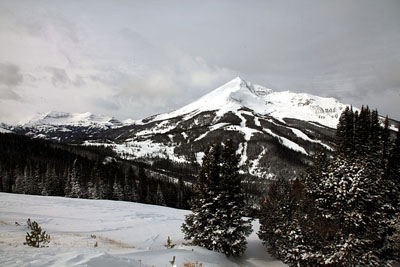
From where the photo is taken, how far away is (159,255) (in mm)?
11266

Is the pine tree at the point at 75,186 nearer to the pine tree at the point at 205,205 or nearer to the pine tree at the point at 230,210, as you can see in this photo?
the pine tree at the point at 205,205

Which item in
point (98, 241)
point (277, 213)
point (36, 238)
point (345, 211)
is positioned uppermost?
point (345, 211)

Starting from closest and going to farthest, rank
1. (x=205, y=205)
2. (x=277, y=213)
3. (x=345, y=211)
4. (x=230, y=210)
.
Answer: (x=345, y=211), (x=205, y=205), (x=230, y=210), (x=277, y=213)

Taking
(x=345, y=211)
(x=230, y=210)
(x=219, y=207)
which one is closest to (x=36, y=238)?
(x=219, y=207)

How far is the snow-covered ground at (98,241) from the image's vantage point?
27.6 feet

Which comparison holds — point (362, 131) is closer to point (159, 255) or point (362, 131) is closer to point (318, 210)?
point (318, 210)

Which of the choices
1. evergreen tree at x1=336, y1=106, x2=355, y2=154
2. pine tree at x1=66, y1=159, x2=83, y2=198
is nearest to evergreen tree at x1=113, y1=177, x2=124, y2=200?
pine tree at x1=66, y1=159, x2=83, y2=198

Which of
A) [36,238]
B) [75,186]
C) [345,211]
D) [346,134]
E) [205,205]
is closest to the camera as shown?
[36,238]

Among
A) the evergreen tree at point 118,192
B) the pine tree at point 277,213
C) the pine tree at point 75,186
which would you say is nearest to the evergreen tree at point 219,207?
the pine tree at point 277,213

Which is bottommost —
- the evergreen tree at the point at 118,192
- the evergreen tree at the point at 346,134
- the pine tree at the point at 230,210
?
the evergreen tree at the point at 118,192

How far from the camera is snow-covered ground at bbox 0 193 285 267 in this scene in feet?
27.6

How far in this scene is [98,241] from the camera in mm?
15000

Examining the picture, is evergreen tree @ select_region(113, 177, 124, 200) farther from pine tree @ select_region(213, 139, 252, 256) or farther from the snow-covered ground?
pine tree @ select_region(213, 139, 252, 256)

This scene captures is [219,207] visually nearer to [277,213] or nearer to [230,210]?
[230,210]
